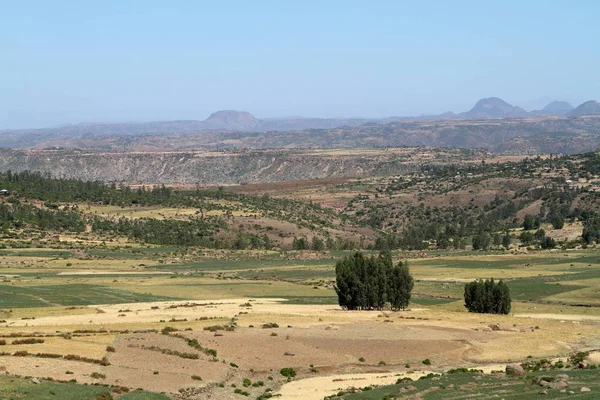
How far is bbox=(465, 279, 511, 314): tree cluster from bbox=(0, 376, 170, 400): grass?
4354 cm

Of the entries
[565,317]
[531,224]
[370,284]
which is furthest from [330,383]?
[531,224]

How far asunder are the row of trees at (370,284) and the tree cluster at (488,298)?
5746 millimetres

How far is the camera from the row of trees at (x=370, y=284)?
76625mm

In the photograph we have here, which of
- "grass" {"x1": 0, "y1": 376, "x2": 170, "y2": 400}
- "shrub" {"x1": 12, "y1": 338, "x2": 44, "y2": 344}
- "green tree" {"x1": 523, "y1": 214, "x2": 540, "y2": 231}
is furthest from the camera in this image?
"green tree" {"x1": 523, "y1": 214, "x2": 540, "y2": 231}

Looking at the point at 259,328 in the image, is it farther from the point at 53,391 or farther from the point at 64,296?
the point at 64,296

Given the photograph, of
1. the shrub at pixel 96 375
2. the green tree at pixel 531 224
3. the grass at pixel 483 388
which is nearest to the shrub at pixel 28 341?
the shrub at pixel 96 375

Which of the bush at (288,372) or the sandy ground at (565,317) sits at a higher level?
the bush at (288,372)

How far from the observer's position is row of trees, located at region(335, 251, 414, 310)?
76.6m

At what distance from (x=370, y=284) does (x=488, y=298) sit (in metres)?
10.8

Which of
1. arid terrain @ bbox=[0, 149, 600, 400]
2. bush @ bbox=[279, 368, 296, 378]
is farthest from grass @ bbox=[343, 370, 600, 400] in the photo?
bush @ bbox=[279, 368, 296, 378]

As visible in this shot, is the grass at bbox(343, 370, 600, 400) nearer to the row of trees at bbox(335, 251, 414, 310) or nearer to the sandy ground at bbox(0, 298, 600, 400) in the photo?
the sandy ground at bbox(0, 298, 600, 400)

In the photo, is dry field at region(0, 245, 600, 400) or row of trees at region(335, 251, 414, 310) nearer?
dry field at region(0, 245, 600, 400)

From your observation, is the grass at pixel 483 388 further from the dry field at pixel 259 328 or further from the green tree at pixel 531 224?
the green tree at pixel 531 224

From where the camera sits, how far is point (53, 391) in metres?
37.4
